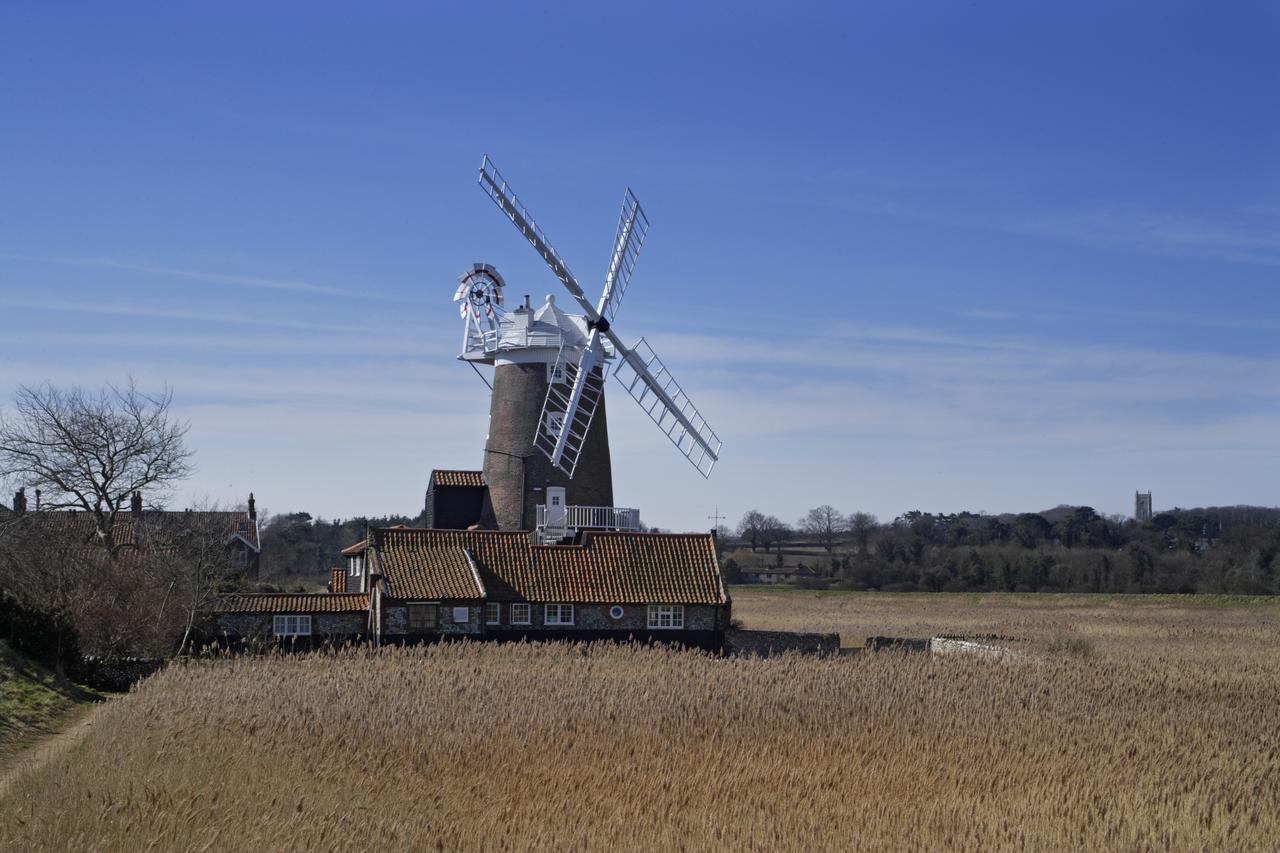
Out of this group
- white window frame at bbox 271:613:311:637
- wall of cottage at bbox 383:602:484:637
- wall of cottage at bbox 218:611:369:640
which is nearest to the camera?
wall of cottage at bbox 383:602:484:637

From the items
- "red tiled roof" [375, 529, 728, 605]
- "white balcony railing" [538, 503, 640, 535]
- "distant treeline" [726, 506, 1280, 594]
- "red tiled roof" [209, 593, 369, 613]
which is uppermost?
"white balcony railing" [538, 503, 640, 535]

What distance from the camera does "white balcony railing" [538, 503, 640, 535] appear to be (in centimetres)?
3272

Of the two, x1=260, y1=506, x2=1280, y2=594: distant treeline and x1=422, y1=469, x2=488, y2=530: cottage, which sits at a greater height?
x1=422, y1=469, x2=488, y2=530: cottage

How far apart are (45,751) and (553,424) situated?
61.6ft

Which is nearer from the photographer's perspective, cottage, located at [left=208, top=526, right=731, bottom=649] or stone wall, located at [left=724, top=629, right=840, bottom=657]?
cottage, located at [left=208, top=526, right=731, bottom=649]

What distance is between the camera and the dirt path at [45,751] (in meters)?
13.0

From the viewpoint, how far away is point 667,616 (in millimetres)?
31000

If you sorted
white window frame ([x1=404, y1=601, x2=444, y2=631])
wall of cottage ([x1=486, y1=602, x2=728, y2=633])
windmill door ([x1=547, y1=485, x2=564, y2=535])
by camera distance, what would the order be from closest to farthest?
white window frame ([x1=404, y1=601, x2=444, y2=631]) → wall of cottage ([x1=486, y1=602, x2=728, y2=633]) → windmill door ([x1=547, y1=485, x2=564, y2=535])

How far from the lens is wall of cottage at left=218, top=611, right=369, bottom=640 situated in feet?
95.6

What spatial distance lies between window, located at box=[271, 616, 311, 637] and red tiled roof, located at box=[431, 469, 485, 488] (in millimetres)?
6024

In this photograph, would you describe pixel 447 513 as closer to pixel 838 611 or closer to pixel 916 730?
pixel 916 730

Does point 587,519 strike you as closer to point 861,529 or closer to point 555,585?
point 555,585

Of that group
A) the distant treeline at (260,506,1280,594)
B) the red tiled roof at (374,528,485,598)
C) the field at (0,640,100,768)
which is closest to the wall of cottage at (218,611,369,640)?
the red tiled roof at (374,528,485,598)

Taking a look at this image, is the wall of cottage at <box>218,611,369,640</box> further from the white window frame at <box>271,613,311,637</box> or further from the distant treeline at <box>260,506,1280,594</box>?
the distant treeline at <box>260,506,1280,594</box>
